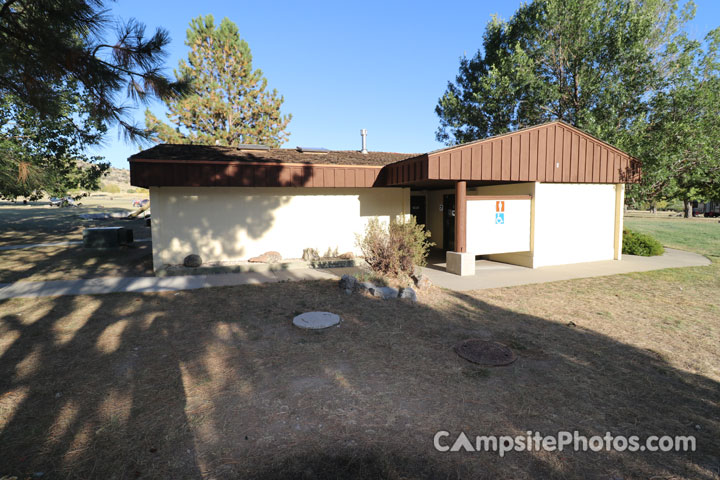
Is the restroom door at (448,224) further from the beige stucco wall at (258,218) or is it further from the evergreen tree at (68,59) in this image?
the evergreen tree at (68,59)

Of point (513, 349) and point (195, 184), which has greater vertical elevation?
point (195, 184)

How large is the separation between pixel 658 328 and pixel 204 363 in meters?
6.76

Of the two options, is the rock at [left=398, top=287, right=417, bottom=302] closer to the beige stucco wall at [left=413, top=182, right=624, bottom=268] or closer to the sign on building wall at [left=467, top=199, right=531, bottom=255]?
the sign on building wall at [left=467, top=199, right=531, bottom=255]

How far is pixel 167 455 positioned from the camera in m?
2.68

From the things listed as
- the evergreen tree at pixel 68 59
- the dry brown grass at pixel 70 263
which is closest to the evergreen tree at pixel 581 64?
the evergreen tree at pixel 68 59

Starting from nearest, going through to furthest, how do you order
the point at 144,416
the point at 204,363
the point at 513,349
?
the point at 144,416, the point at 204,363, the point at 513,349

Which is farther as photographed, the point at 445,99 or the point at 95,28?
the point at 445,99

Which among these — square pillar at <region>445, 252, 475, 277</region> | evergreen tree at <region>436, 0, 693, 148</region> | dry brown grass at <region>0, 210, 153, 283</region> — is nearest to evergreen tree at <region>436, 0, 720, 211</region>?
evergreen tree at <region>436, 0, 693, 148</region>

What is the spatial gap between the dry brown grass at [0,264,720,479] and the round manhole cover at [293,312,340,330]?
0.20 metres

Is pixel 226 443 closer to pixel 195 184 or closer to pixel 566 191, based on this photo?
pixel 195 184

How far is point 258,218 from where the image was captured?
10.9m

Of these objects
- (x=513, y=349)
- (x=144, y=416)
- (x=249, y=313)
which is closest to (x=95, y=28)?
(x=249, y=313)

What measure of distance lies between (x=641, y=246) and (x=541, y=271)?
6036mm

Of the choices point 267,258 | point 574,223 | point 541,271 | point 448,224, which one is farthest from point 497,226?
point 267,258
